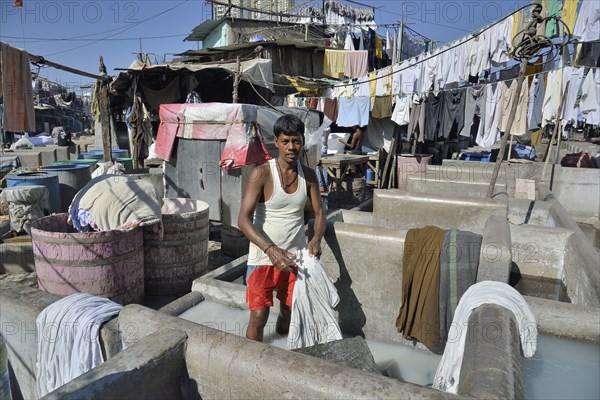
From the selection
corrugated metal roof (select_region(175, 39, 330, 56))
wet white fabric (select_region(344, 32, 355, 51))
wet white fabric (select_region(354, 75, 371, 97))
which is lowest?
wet white fabric (select_region(354, 75, 371, 97))

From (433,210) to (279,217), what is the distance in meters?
2.63

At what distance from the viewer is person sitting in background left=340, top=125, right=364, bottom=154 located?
44.2 ft

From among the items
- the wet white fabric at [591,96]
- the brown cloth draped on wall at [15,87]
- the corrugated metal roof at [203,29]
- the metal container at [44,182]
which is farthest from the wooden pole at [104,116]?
the corrugated metal roof at [203,29]

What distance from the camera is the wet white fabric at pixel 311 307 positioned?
115 inches

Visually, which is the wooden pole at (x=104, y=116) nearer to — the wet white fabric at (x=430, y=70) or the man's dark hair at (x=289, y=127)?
the man's dark hair at (x=289, y=127)

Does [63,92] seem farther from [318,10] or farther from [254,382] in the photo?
[254,382]

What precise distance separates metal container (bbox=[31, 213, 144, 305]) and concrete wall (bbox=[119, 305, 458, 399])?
2.26 m

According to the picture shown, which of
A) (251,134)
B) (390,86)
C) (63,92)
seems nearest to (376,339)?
(251,134)

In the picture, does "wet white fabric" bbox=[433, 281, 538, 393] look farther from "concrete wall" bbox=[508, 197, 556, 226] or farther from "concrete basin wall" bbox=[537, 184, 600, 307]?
"concrete wall" bbox=[508, 197, 556, 226]

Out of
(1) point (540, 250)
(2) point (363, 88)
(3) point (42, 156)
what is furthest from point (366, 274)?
(3) point (42, 156)

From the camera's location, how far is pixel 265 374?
1.76 m

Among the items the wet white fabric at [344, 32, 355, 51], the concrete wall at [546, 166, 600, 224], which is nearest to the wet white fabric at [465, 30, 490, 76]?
the concrete wall at [546, 166, 600, 224]

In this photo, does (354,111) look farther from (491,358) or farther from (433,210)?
(491,358)

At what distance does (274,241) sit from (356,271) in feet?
3.03
